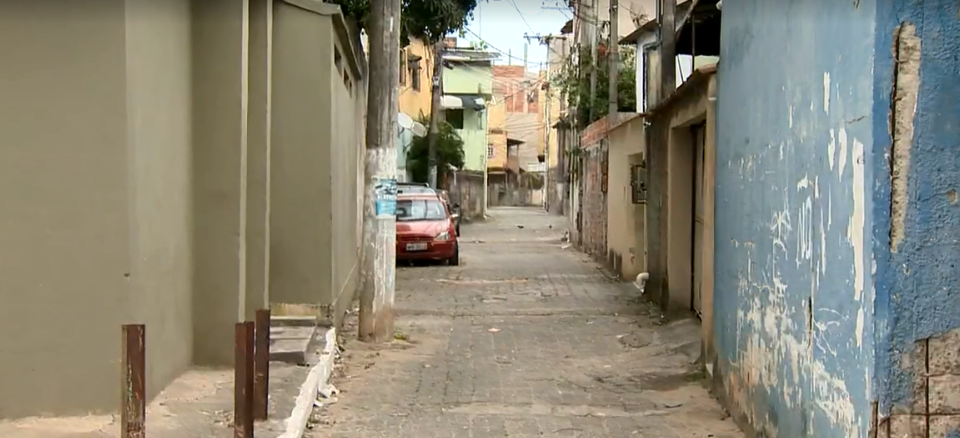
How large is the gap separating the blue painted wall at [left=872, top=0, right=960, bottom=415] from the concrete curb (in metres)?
3.54

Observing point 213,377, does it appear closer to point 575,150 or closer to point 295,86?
point 295,86

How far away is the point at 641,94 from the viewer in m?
A: 20.2

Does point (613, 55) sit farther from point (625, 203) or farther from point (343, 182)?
point (343, 182)

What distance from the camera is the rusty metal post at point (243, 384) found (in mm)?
5359

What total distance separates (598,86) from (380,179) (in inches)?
607

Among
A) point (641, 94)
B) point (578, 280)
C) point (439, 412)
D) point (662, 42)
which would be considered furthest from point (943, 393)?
point (641, 94)

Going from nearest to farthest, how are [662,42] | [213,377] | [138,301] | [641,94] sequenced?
[138,301], [213,377], [662,42], [641,94]

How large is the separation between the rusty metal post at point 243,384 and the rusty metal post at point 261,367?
61 centimetres

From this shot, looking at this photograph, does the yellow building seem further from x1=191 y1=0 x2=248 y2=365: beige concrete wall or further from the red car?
x1=191 y1=0 x2=248 y2=365: beige concrete wall

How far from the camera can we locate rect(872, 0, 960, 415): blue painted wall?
4.00 metres

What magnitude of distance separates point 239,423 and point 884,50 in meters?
3.79

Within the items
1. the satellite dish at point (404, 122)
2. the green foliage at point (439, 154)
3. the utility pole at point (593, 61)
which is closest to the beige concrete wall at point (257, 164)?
the utility pole at point (593, 61)

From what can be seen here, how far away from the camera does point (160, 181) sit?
6453 mm

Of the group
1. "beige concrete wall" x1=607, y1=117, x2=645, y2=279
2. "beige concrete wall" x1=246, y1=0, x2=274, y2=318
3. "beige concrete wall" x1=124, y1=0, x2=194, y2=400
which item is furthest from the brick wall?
"beige concrete wall" x1=607, y1=117, x2=645, y2=279
